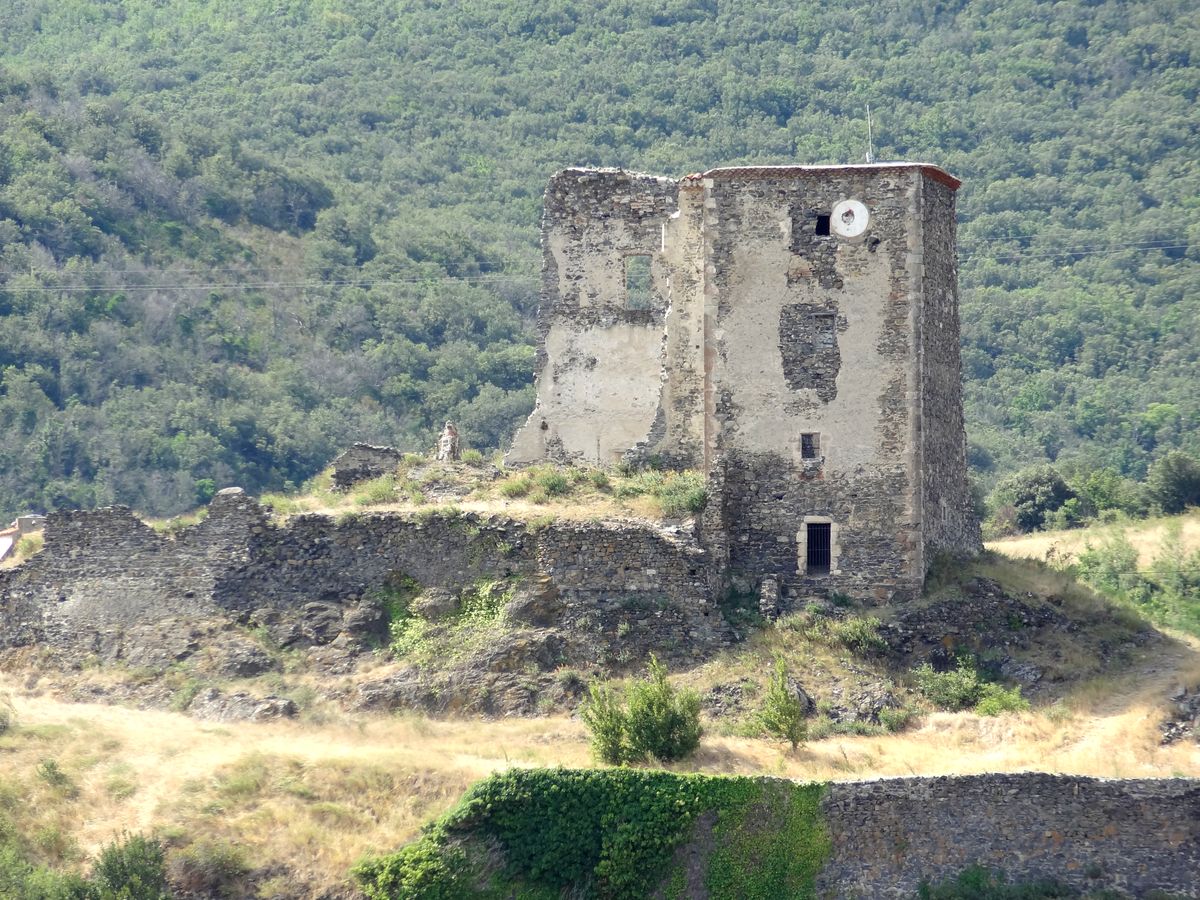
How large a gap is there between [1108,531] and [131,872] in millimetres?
26448

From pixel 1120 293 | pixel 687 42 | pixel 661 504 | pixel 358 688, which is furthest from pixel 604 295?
pixel 687 42

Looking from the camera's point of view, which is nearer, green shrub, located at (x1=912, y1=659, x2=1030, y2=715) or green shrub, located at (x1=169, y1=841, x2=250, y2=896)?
green shrub, located at (x1=169, y1=841, x2=250, y2=896)

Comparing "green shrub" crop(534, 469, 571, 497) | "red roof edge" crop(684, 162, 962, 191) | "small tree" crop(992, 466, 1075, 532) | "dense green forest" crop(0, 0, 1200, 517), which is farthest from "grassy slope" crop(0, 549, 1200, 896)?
"dense green forest" crop(0, 0, 1200, 517)

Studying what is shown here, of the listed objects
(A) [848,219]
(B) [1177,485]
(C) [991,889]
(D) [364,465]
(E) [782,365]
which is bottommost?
(C) [991,889]

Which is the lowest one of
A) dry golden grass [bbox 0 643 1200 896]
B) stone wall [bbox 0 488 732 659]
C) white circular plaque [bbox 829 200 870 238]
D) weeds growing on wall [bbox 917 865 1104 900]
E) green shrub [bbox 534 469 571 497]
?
weeds growing on wall [bbox 917 865 1104 900]

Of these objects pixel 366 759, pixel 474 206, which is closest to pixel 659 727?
pixel 366 759

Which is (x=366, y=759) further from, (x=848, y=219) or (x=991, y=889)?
(x=848, y=219)

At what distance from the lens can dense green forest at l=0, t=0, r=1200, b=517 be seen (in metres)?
72.0

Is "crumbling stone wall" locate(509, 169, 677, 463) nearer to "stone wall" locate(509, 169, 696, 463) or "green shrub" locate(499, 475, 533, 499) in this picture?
"stone wall" locate(509, 169, 696, 463)

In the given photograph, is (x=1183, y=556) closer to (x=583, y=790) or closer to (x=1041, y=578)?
(x=1041, y=578)

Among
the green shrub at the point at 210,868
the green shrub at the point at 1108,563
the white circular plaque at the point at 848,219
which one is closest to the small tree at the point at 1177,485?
the green shrub at the point at 1108,563

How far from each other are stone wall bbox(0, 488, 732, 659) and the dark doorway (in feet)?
6.70

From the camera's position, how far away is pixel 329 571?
136ft

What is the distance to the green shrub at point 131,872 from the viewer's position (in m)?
33.3
